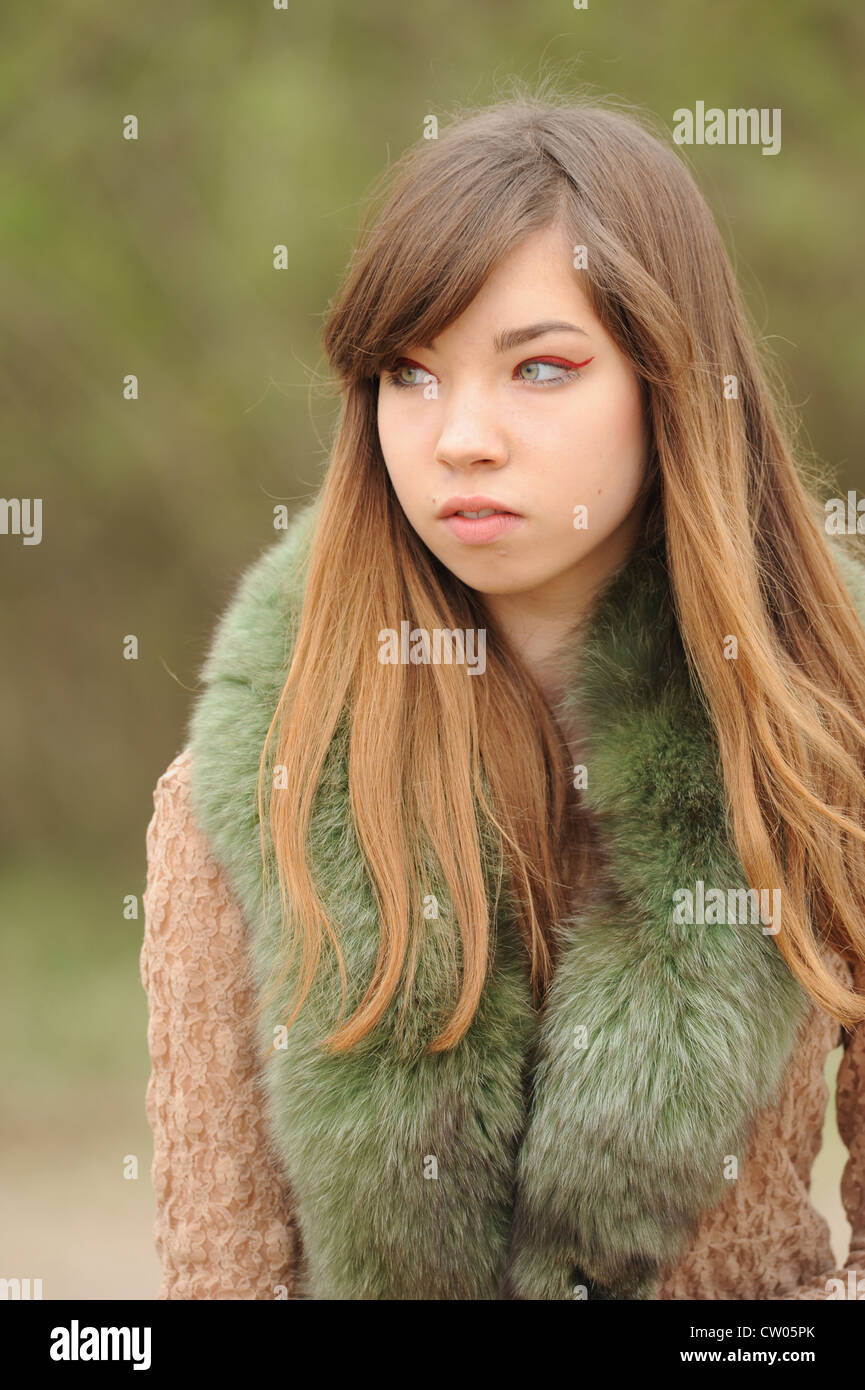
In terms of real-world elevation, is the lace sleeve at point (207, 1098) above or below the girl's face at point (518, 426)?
below

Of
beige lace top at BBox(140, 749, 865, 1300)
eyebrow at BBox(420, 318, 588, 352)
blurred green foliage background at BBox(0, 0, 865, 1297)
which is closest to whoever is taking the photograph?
eyebrow at BBox(420, 318, 588, 352)

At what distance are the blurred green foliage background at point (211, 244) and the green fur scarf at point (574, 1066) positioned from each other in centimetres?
218

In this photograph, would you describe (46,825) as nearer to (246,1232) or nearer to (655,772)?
(246,1232)

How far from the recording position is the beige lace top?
1.53m

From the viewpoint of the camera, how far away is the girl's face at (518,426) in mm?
1332

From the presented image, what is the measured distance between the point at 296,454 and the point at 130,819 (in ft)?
3.81

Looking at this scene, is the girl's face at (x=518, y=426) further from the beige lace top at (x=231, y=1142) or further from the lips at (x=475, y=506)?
the beige lace top at (x=231, y=1142)

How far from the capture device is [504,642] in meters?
1.58

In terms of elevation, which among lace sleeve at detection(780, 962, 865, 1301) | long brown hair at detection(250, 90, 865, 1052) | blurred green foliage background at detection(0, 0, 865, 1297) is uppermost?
blurred green foliage background at detection(0, 0, 865, 1297)

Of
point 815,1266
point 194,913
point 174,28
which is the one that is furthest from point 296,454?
point 815,1266

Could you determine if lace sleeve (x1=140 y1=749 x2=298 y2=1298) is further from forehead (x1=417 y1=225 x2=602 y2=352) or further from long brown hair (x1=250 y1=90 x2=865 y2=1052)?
forehead (x1=417 y1=225 x2=602 y2=352)

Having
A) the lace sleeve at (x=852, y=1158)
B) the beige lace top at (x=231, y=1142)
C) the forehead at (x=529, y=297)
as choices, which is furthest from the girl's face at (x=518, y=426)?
the lace sleeve at (x=852, y=1158)

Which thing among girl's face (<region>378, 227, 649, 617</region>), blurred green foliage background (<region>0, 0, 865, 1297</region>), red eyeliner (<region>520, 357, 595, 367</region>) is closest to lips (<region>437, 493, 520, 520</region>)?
girl's face (<region>378, 227, 649, 617</region>)

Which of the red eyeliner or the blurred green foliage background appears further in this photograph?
the blurred green foliage background
